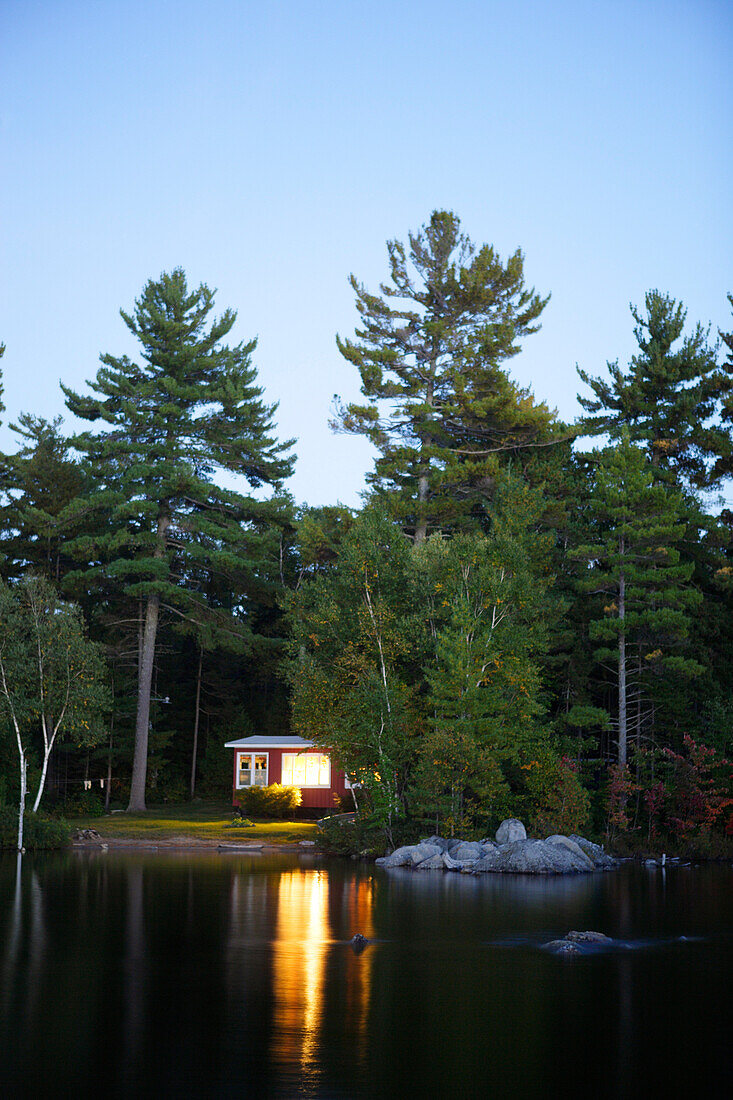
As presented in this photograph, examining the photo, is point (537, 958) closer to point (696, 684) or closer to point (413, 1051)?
point (413, 1051)

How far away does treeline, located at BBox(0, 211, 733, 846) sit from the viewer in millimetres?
27672

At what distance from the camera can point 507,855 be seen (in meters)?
24.8

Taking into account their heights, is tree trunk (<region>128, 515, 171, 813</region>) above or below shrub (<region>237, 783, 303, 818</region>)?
above

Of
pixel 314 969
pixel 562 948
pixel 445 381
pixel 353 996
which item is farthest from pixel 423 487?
pixel 353 996

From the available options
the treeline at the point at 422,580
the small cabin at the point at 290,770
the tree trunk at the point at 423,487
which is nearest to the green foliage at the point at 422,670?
the treeline at the point at 422,580

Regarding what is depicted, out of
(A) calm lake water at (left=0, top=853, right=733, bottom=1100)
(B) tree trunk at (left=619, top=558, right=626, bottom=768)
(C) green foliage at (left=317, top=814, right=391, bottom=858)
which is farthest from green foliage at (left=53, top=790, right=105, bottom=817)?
(A) calm lake water at (left=0, top=853, right=733, bottom=1100)

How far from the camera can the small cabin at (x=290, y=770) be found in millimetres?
38281

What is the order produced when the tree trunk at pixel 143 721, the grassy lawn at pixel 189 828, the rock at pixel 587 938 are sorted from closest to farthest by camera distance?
1. the rock at pixel 587 938
2. the grassy lawn at pixel 189 828
3. the tree trunk at pixel 143 721

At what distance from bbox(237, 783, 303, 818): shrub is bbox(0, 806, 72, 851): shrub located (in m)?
10.1

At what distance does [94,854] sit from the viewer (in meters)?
27.1

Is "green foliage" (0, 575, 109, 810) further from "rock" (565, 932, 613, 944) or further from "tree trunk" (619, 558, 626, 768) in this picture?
"rock" (565, 932, 613, 944)

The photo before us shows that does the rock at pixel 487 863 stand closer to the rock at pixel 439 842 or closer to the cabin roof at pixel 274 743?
the rock at pixel 439 842

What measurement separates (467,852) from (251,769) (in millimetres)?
15939

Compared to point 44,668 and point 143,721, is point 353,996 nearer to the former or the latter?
point 44,668
